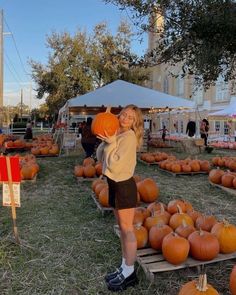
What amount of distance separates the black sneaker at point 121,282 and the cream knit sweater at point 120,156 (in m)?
0.88

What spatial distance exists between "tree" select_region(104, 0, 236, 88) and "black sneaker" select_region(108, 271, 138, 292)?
5079mm

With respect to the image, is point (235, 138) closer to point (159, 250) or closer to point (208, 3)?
point (208, 3)

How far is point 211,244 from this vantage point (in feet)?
12.7

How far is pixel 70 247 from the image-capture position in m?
4.60

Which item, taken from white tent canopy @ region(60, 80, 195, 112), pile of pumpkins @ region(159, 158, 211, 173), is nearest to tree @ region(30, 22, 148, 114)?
white tent canopy @ region(60, 80, 195, 112)

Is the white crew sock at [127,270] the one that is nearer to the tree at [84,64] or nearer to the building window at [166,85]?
the tree at [84,64]

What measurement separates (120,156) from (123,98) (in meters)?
11.8

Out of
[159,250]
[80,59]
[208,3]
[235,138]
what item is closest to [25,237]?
[159,250]

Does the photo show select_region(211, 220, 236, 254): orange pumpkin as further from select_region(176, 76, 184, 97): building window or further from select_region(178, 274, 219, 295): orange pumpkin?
select_region(176, 76, 184, 97): building window

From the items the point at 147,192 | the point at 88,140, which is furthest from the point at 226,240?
the point at 88,140

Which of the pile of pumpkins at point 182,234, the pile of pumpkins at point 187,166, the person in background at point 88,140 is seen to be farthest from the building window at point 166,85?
the pile of pumpkins at point 182,234

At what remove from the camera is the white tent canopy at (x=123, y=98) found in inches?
588

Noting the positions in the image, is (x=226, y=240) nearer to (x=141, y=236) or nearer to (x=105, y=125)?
(x=141, y=236)

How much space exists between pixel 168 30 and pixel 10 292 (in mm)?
6605
